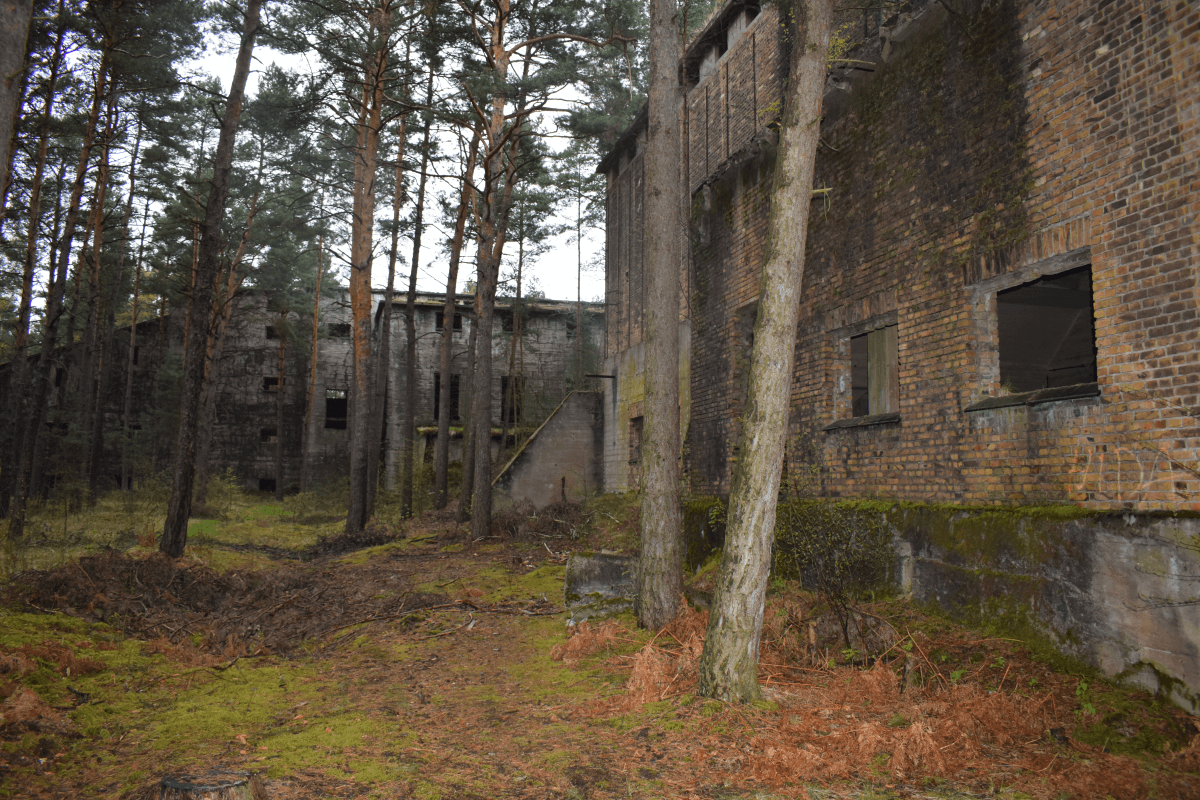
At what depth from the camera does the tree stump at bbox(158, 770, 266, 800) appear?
2.83 m

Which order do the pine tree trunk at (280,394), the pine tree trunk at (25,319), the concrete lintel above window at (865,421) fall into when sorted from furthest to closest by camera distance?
the pine tree trunk at (280,394) < the pine tree trunk at (25,319) < the concrete lintel above window at (865,421)

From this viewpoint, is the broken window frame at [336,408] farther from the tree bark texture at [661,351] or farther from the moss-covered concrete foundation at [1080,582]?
the moss-covered concrete foundation at [1080,582]

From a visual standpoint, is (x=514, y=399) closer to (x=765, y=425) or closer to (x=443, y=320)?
(x=443, y=320)

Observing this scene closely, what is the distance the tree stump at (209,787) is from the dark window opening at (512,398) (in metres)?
17.9

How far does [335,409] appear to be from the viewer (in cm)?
2855

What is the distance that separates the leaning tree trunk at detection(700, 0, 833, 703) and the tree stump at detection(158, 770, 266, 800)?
2852 millimetres

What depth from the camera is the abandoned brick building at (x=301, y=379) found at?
25.4m

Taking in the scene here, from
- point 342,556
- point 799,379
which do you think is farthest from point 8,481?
point 799,379

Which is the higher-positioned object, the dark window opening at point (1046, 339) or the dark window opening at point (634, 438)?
the dark window opening at point (1046, 339)

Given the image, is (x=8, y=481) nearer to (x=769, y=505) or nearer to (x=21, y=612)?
(x=21, y=612)

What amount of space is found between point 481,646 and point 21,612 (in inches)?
163

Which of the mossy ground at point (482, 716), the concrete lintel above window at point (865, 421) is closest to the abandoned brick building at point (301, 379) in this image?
the concrete lintel above window at point (865, 421)

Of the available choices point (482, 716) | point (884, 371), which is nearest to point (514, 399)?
point (884, 371)

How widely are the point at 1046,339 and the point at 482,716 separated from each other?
371 inches
